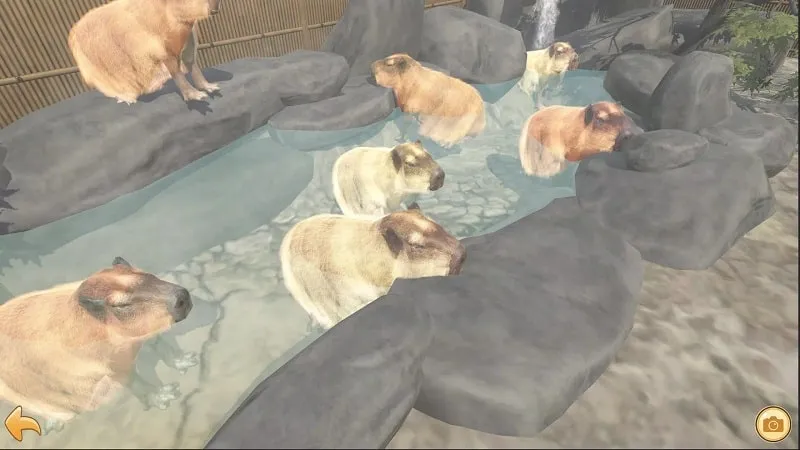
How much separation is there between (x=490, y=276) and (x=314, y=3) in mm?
6611

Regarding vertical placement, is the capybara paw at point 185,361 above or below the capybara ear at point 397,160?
below

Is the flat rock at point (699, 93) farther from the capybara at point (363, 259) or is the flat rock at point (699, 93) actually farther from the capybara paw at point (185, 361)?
the capybara paw at point (185, 361)

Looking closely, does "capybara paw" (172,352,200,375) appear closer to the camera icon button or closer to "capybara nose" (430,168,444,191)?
"capybara nose" (430,168,444,191)

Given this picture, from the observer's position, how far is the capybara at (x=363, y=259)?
10.6 feet

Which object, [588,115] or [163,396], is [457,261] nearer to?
[163,396]

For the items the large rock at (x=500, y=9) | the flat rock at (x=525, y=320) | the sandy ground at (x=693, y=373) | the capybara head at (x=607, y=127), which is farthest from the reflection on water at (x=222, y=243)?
the large rock at (x=500, y=9)

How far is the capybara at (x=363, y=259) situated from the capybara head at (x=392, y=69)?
3.95 m

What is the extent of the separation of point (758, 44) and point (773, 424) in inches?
246

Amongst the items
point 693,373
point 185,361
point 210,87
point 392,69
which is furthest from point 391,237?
point 392,69

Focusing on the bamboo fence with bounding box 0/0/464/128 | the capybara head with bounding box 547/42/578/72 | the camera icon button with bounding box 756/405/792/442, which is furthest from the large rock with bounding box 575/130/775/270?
the bamboo fence with bounding box 0/0/464/128

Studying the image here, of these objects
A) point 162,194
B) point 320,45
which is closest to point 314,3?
point 320,45

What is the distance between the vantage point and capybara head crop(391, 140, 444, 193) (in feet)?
14.6

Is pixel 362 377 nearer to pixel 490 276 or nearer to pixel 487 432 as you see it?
pixel 487 432

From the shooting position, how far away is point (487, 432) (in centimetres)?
253
